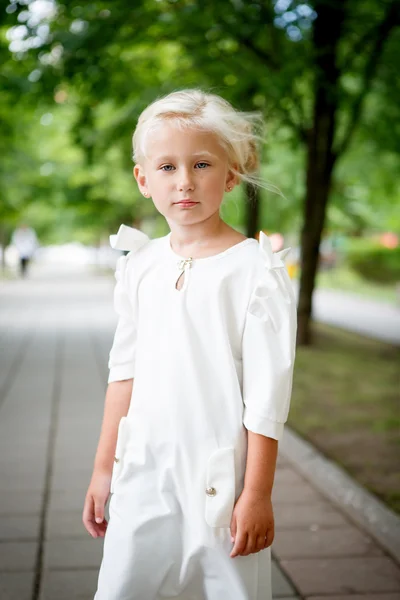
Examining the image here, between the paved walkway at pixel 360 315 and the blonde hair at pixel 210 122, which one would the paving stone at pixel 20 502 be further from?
the paved walkway at pixel 360 315

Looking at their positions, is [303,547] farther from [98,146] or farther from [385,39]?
[98,146]

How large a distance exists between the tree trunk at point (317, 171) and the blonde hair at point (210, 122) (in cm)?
738

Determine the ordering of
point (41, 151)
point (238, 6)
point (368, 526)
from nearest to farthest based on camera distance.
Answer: point (368, 526), point (238, 6), point (41, 151)

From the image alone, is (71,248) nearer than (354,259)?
No

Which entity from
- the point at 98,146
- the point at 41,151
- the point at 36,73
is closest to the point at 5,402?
the point at 36,73

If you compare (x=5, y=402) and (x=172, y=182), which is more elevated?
(x=172, y=182)

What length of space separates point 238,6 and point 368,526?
18.8 ft

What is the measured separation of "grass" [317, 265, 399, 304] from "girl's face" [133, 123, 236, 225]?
18237 mm

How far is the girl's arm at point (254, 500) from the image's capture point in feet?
5.93

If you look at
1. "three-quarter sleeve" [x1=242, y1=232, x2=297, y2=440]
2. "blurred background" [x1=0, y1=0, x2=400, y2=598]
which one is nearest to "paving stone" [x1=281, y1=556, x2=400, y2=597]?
"blurred background" [x1=0, y1=0, x2=400, y2=598]

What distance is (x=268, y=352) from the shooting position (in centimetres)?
182

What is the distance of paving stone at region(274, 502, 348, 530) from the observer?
4.01 metres

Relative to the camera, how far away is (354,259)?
86.6 ft

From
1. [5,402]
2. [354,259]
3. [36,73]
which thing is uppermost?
[36,73]
